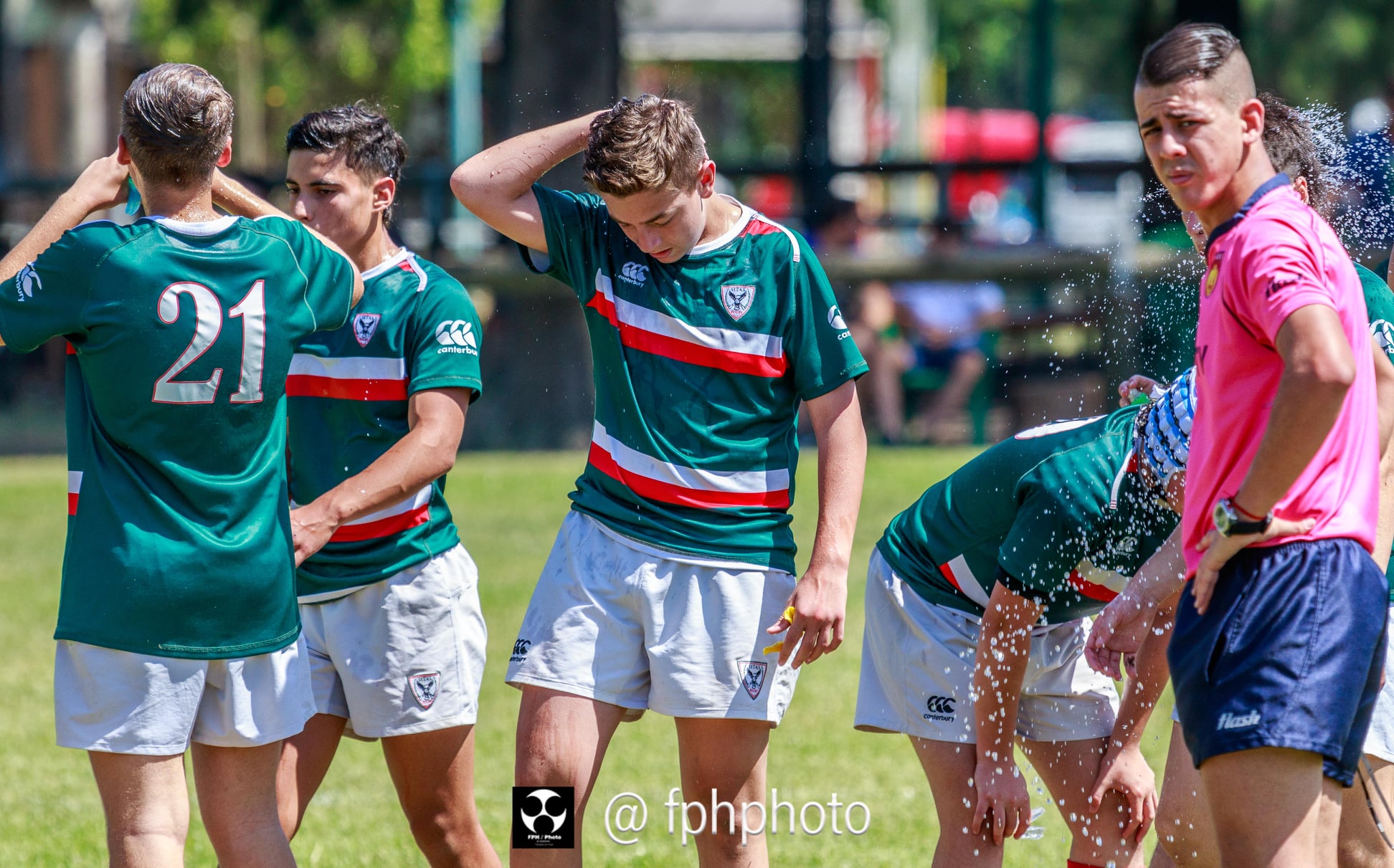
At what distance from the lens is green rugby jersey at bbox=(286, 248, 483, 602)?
4.32 metres

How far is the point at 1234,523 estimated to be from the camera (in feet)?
9.62

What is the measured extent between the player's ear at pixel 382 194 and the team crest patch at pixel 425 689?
4.22 ft

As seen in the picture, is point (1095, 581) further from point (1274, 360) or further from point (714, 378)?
point (1274, 360)

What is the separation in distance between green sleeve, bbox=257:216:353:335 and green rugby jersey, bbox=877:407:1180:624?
1.59 metres

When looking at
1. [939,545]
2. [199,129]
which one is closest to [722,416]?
[939,545]

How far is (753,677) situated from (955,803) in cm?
63

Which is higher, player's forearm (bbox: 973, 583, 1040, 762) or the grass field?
player's forearm (bbox: 973, 583, 1040, 762)

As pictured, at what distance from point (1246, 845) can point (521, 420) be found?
42.6 ft

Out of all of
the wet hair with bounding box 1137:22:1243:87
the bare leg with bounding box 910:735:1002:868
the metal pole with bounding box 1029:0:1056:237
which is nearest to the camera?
the wet hair with bounding box 1137:22:1243:87

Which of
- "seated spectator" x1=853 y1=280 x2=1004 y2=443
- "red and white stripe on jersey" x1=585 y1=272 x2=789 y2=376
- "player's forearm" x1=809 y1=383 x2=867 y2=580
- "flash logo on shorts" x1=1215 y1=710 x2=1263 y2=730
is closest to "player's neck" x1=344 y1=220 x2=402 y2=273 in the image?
"red and white stripe on jersey" x1=585 y1=272 x2=789 y2=376

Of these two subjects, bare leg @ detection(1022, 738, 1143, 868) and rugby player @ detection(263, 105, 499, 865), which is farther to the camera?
rugby player @ detection(263, 105, 499, 865)

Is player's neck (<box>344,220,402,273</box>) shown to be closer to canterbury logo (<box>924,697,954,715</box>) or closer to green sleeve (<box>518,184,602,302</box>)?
green sleeve (<box>518,184,602,302</box>)

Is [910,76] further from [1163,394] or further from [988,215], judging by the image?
[1163,394]

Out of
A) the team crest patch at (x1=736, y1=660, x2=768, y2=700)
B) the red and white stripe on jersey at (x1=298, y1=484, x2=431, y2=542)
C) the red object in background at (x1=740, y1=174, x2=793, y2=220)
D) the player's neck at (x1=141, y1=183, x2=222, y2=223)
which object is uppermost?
the red object in background at (x1=740, y1=174, x2=793, y2=220)
